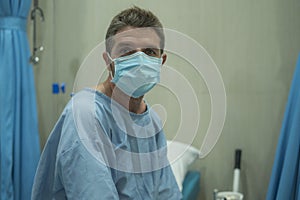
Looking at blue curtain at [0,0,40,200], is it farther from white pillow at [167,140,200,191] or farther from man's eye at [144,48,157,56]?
man's eye at [144,48,157,56]

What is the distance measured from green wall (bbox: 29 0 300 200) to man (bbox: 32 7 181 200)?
839mm

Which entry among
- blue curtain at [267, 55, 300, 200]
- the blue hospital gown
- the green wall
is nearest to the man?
the blue hospital gown

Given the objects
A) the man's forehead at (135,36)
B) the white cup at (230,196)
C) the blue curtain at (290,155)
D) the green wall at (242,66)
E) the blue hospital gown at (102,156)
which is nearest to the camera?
the blue hospital gown at (102,156)

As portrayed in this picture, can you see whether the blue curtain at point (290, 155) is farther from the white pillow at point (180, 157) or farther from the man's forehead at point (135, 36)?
the man's forehead at point (135, 36)

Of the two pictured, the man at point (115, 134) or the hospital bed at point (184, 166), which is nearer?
the man at point (115, 134)

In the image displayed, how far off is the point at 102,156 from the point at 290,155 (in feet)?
3.07

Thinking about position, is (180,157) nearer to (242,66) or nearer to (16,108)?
(242,66)

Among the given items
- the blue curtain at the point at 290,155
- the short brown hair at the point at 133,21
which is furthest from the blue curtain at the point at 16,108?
the blue curtain at the point at 290,155

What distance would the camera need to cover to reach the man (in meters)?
1.18

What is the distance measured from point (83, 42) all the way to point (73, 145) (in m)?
1.28

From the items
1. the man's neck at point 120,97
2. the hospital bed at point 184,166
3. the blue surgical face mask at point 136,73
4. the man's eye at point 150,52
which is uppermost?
the man's eye at point 150,52

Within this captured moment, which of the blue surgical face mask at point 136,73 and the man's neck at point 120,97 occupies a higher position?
the blue surgical face mask at point 136,73

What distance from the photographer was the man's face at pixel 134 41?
129cm

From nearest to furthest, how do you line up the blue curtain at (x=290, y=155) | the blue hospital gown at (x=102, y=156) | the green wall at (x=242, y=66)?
the blue hospital gown at (x=102, y=156) < the blue curtain at (x=290, y=155) < the green wall at (x=242, y=66)
